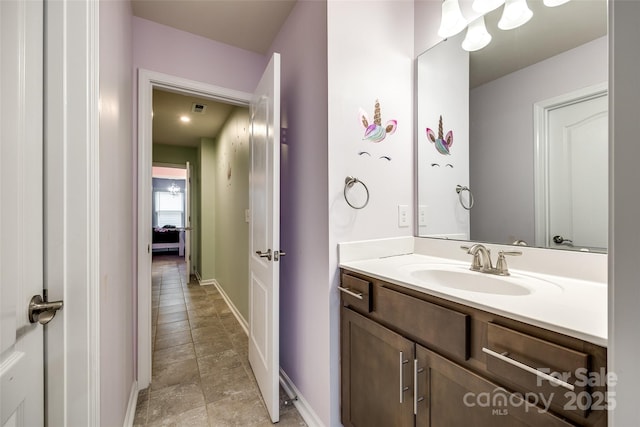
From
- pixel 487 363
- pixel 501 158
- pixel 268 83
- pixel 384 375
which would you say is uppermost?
pixel 268 83

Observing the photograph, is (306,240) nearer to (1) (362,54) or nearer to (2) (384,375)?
(2) (384,375)

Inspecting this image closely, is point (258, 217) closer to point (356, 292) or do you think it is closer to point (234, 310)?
point (356, 292)

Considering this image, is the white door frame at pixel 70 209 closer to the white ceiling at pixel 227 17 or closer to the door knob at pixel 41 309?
the door knob at pixel 41 309

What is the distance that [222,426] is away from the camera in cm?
150

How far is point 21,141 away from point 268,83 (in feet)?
3.93

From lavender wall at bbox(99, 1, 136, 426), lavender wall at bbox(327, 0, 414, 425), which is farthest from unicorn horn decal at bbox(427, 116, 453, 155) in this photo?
lavender wall at bbox(99, 1, 136, 426)

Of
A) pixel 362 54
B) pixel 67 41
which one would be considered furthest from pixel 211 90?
pixel 67 41

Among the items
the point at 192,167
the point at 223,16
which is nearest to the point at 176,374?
the point at 223,16

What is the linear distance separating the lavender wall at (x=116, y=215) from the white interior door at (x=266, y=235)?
73 cm

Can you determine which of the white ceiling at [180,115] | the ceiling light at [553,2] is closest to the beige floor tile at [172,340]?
the white ceiling at [180,115]

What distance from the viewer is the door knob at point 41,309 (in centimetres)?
72

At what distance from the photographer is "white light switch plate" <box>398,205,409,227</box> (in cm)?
161

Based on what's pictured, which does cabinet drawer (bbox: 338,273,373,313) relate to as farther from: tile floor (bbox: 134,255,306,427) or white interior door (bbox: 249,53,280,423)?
tile floor (bbox: 134,255,306,427)

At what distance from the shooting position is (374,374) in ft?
3.81
